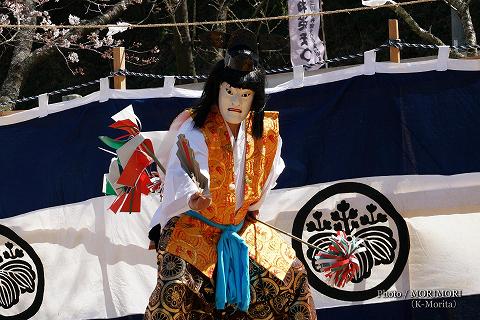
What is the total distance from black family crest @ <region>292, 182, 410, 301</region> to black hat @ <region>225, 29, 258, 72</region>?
3.79 ft

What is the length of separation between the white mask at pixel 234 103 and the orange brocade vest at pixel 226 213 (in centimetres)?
5

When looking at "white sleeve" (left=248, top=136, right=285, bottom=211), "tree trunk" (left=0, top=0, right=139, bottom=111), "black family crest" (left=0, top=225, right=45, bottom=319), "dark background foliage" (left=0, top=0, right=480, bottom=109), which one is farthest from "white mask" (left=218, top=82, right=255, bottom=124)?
"dark background foliage" (left=0, top=0, right=480, bottom=109)

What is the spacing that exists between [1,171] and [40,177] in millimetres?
246

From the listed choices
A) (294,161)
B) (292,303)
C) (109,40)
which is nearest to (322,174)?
(294,161)

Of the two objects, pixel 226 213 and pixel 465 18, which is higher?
pixel 465 18

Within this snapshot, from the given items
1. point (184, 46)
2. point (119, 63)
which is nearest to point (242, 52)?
point (119, 63)

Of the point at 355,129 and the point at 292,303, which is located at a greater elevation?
the point at 355,129

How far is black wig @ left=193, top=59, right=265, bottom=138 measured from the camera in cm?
411

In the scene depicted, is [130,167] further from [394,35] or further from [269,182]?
[394,35]

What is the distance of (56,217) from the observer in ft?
18.2

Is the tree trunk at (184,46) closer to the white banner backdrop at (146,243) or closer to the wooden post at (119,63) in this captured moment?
the wooden post at (119,63)

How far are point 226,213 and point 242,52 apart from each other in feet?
2.27

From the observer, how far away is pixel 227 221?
4.05 meters

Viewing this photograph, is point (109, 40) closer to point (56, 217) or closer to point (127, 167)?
point (56, 217)
